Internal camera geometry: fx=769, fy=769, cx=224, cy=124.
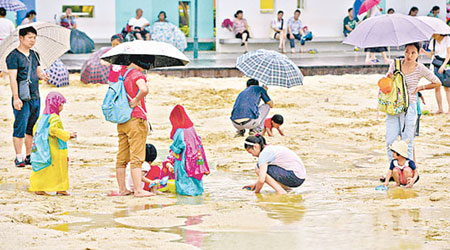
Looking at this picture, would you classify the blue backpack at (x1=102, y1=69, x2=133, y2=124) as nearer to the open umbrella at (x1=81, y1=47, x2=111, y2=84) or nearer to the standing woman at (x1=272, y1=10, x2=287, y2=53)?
the open umbrella at (x1=81, y1=47, x2=111, y2=84)

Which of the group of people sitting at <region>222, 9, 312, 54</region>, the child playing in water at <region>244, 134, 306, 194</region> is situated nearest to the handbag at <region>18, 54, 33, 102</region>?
the child playing in water at <region>244, 134, 306, 194</region>

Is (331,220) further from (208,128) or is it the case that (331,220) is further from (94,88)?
(94,88)

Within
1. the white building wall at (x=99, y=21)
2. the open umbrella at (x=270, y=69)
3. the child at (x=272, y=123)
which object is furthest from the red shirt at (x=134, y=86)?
the white building wall at (x=99, y=21)

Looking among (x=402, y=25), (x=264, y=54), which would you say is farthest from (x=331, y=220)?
(x=264, y=54)

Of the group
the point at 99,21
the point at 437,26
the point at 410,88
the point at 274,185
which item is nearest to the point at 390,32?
the point at 410,88

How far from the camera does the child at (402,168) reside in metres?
7.59

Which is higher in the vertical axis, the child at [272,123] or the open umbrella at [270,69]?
the open umbrella at [270,69]

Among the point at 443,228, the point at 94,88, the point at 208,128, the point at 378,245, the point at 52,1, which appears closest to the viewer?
the point at 378,245

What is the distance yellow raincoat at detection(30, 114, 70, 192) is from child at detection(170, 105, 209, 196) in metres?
1.06

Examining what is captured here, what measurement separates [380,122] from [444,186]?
514 centimetres

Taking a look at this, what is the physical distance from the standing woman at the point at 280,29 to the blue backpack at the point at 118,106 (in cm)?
1768

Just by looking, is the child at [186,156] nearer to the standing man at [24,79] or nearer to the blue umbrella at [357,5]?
the standing man at [24,79]

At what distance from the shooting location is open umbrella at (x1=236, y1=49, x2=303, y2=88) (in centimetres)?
1083

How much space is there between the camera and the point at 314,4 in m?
26.4
